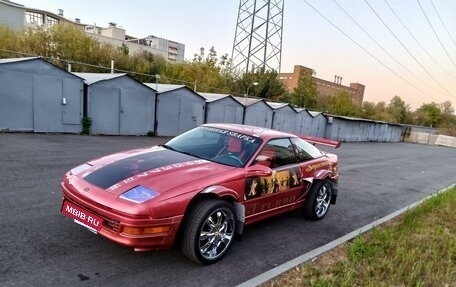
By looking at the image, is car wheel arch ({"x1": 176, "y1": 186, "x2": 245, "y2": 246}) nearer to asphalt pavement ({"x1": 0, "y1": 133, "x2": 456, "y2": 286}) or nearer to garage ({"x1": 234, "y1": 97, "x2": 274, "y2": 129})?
asphalt pavement ({"x1": 0, "y1": 133, "x2": 456, "y2": 286})

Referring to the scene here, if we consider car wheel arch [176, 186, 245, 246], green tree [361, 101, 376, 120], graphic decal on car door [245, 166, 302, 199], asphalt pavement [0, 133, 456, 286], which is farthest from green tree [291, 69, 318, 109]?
car wheel arch [176, 186, 245, 246]

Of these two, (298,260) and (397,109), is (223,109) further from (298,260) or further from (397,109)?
(397,109)

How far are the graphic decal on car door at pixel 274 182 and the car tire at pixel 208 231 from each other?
0.44 m

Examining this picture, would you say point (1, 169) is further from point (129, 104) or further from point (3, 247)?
point (129, 104)

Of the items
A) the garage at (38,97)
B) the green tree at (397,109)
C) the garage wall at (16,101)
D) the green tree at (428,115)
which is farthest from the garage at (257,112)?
the green tree at (428,115)

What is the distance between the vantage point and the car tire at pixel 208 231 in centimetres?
334

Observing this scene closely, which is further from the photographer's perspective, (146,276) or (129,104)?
(129,104)

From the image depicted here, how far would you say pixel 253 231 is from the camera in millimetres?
4734

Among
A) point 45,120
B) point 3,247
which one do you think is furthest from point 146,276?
point 45,120

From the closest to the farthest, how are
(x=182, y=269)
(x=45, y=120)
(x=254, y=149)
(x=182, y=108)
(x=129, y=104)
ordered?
(x=182, y=269) < (x=254, y=149) < (x=45, y=120) < (x=129, y=104) < (x=182, y=108)

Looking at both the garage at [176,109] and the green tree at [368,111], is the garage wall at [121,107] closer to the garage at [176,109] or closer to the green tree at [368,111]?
the garage at [176,109]

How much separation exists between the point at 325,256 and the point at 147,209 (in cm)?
234

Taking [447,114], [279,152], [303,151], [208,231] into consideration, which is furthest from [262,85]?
[447,114]

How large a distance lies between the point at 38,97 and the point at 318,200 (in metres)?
11.6
